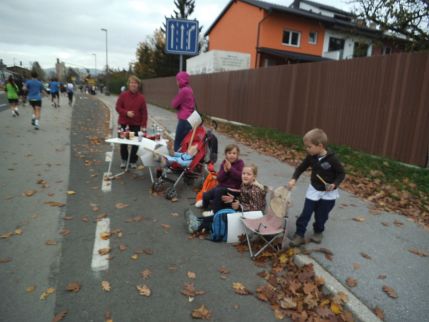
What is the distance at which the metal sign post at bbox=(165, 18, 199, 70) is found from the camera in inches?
281

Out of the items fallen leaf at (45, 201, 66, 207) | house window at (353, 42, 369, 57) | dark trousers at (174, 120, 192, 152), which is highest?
house window at (353, 42, 369, 57)

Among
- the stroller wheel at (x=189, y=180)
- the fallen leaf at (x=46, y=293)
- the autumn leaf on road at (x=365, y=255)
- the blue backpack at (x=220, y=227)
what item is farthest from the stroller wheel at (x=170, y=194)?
the autumn leaf on road at (x=365, y=255)

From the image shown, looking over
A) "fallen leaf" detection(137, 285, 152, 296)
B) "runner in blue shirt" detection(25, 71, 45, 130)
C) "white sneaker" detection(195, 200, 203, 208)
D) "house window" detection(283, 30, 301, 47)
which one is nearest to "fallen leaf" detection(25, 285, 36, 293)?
"fallen leaf" detection(137, 285, 152, 296)

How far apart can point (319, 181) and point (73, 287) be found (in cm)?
281

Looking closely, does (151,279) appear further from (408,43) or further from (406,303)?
(408,43)

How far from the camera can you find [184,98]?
6879 millimetres

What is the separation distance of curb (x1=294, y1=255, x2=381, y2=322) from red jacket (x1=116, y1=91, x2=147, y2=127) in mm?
4734

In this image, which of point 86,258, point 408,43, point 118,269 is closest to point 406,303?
point 118,269

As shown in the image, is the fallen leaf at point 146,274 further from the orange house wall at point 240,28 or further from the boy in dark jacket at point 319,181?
the orange house wall at point 240,28

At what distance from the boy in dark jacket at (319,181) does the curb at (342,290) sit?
311mm

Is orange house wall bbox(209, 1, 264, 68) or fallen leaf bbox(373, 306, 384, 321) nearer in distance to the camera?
fallen leaf bbox(373, 306, 384, 321)

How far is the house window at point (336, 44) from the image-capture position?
32.0m

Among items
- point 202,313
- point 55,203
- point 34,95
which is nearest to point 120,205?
point 55,203

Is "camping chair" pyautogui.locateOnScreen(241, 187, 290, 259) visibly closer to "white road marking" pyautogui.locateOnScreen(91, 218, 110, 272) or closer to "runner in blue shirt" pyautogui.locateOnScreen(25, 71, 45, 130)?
"white road marking" pyautogui.locateOnScreen(91, 218, 110, 272)
